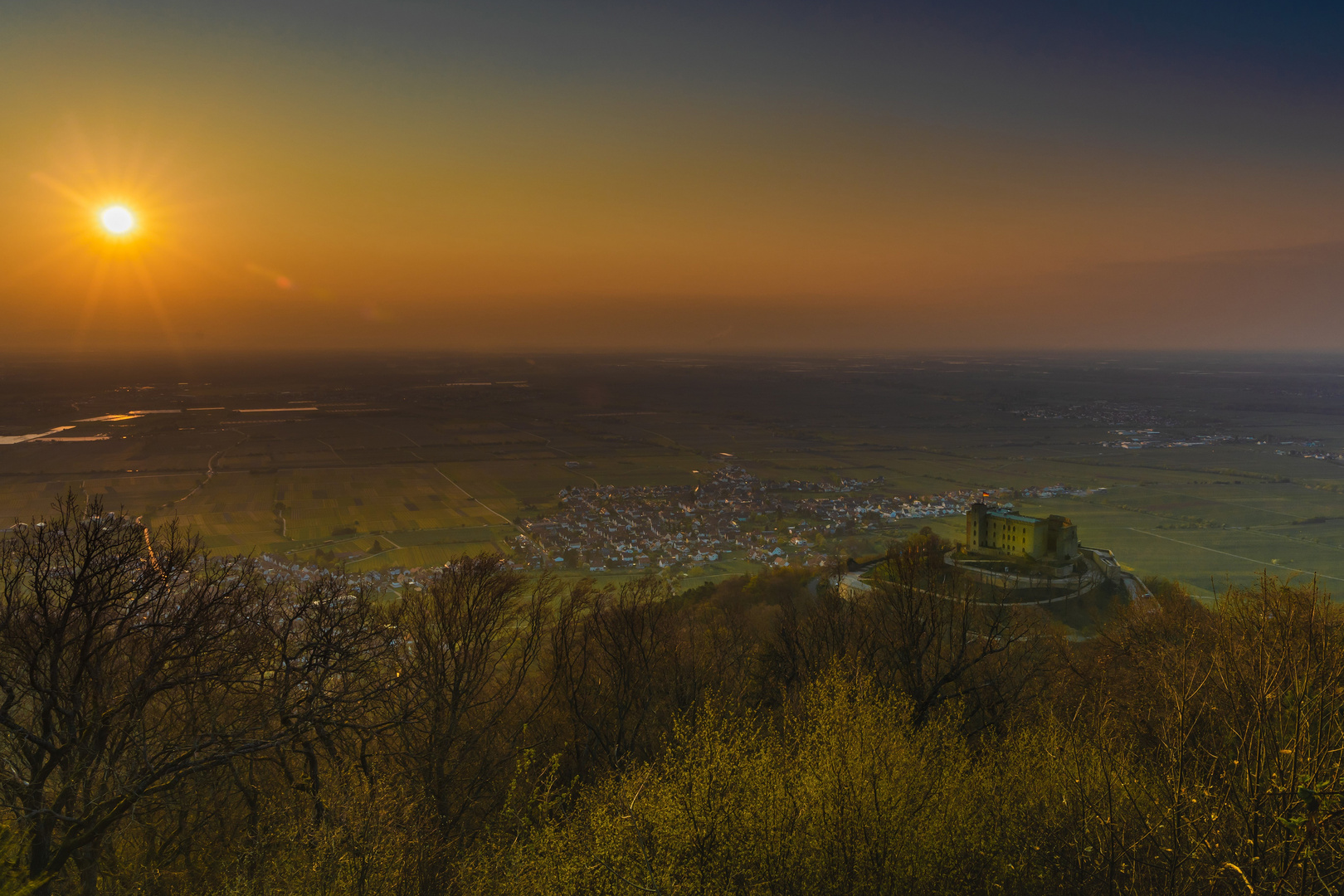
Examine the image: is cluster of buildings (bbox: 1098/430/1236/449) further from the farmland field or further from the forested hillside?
the forested hillside

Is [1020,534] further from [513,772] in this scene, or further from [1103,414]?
[1103,414]

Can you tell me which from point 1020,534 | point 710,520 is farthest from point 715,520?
point 1020,534

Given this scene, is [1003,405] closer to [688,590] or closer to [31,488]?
[688,590]

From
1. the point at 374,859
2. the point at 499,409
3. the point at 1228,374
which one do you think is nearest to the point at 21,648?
the point at 374,859

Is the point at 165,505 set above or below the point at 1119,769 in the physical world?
below

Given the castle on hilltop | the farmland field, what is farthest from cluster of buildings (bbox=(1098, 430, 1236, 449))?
the castle on hilltop

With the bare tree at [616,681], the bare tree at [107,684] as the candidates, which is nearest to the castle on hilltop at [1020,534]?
the bare tree at [616,681]
